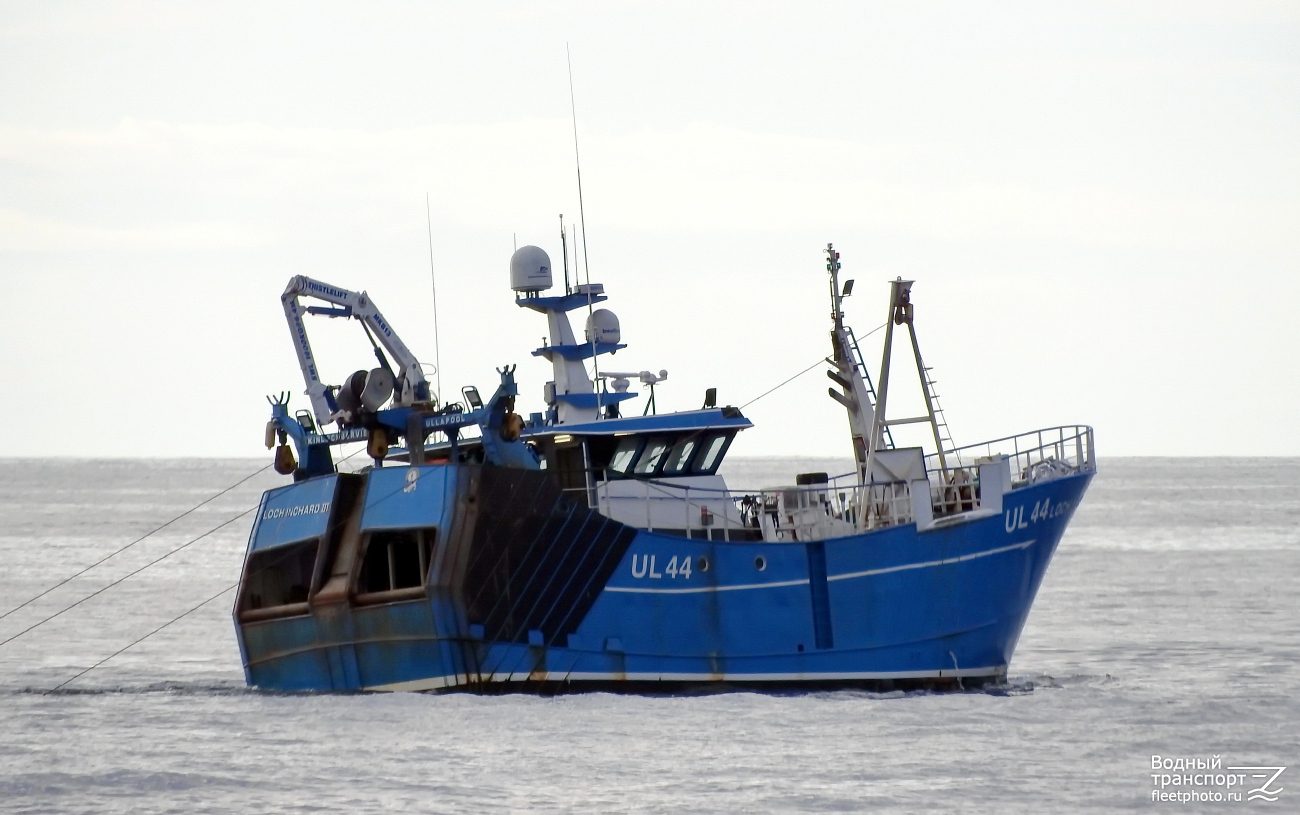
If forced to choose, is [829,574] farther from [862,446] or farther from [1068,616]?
[1068,616]

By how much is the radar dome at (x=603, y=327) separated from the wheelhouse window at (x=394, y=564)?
195 inches

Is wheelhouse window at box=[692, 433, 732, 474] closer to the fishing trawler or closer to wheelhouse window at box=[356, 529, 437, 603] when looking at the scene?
the fishing trawler

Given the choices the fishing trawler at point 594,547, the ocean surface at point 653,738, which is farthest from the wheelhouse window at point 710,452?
the ocean surface at point 653,738

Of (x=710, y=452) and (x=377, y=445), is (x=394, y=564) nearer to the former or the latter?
(x=377, y=445)

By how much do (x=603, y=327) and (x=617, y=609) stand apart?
210 inches

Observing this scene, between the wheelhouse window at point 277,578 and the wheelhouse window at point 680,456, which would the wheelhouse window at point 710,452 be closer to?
the wheelhouse window at point 680,456

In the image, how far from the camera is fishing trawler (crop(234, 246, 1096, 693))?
24375 mm

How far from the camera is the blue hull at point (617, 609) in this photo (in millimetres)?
Result: 24188

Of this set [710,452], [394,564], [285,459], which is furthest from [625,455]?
[285,459]

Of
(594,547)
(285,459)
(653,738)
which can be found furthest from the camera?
(285,459)

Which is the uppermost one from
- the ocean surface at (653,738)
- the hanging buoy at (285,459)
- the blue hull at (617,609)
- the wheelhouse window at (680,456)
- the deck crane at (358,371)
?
the deck crane at (358,371)

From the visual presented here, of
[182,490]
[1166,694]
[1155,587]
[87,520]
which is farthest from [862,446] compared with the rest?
[182,490]

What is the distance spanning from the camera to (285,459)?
27125 millimetres

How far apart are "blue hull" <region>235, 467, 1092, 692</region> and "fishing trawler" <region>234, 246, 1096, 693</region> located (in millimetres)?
30
